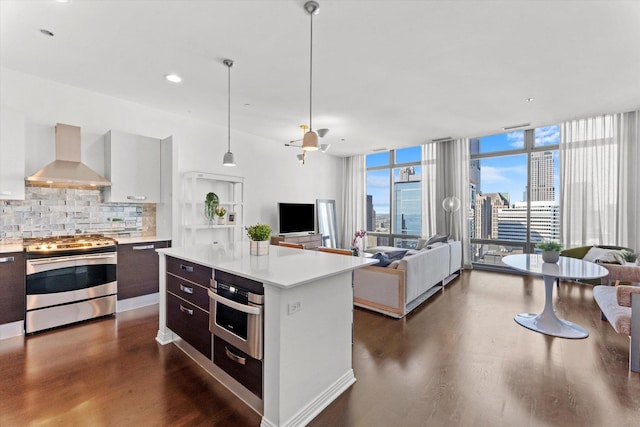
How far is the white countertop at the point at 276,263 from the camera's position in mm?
1748

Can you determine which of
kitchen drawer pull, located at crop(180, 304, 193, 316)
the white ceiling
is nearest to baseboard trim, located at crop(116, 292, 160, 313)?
kitchen drawer pull, located at crop(180, 304, 193, 316)

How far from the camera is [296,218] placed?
678 cm

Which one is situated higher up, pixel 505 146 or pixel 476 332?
pixel 505 146

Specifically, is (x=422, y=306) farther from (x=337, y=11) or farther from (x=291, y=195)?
(x=291, y=195)

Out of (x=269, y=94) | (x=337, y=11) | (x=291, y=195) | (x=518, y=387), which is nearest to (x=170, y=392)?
(x=518, y=387)

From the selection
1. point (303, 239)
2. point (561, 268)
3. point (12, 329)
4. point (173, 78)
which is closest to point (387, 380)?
point (561, 268)

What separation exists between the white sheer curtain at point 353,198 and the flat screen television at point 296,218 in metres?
1.54

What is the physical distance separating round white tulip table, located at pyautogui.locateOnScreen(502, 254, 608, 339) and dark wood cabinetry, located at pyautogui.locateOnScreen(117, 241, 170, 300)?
4.62 meters

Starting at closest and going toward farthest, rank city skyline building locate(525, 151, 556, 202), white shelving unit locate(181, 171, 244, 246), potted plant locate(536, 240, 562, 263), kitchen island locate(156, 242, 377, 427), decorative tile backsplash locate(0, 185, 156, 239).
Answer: kitchen island locate(156, 242, 377, 427) < potted plant locate(536, 240, 562, 263) < decorative tile backsplash locate(0, 185, 156, 239) < white shelving unit locate(181, 171, 244, 246) < city skyline building locate(525, 151, 556, 202)

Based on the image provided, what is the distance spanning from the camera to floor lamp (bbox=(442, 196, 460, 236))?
6.37m

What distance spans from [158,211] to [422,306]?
4.22 meters

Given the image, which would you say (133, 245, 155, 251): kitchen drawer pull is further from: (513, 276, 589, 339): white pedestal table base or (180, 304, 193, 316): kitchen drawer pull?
(513, 276, 589, 339): white pedestal table base

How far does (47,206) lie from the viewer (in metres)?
3.56

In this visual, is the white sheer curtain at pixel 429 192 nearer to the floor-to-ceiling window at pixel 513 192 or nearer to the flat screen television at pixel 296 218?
the floor-to-ceiling window at pixel 513 192
